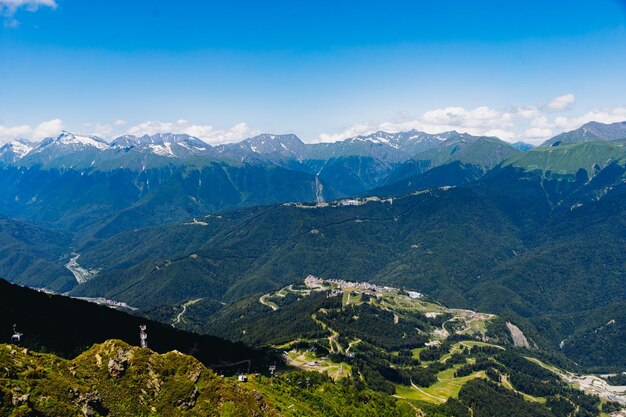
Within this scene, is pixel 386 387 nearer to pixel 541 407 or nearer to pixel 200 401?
pixel 541 407

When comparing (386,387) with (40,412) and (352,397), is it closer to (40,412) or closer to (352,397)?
(352,397)

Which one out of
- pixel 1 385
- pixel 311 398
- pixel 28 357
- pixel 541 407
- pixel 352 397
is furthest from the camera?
Result: pixel 541 407

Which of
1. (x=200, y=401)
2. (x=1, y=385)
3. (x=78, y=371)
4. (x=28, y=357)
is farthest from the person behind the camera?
(x=200, y=401)

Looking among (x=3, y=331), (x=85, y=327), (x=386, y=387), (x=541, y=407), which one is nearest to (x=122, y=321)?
(x=85, y=327)

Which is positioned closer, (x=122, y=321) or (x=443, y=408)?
(x=443, y=408)

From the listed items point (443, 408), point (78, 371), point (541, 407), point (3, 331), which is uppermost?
point (78, 371)

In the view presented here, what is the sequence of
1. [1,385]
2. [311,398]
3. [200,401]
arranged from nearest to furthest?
[1,385] → [200,401] → [311,398]

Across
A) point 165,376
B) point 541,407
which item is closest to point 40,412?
point 165,376

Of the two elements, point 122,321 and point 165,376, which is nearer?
point 165,376

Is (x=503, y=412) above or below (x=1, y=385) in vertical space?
below
